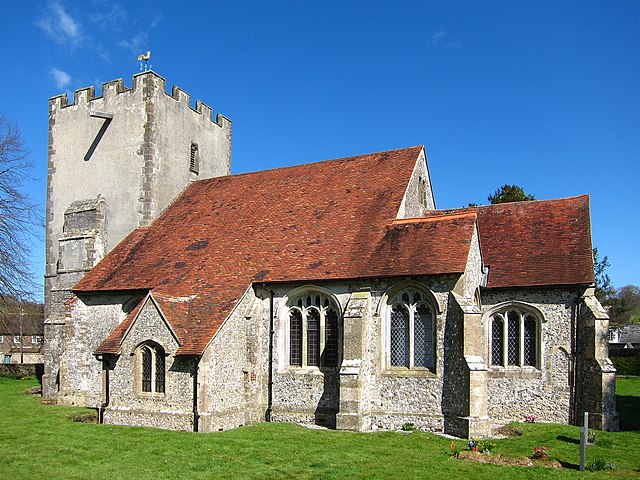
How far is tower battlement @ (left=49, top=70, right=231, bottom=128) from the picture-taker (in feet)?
88.0

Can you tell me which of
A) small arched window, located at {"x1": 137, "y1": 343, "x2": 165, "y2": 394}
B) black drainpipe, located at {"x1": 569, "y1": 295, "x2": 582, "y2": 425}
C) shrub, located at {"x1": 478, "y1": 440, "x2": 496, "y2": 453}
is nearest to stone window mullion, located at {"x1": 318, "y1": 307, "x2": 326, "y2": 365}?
small arched window, located at {"x1": 137, "y1": 343, "x2": 165, "y2": 394}

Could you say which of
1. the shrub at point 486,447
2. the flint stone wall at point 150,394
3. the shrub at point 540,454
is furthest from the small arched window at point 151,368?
the shrub at point 540,454

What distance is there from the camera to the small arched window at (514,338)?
20688 millimetres

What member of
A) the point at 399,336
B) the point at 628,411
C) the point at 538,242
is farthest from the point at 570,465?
the point at 628,411

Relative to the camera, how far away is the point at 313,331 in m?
20.0

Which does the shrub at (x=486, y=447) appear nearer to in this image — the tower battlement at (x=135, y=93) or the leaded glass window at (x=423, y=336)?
the leaded glass window at (x=423, y=336)

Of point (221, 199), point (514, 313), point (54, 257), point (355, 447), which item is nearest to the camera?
point (355, 447)

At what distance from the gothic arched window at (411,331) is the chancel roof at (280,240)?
44.5 inches

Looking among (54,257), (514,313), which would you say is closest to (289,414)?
(514,313)

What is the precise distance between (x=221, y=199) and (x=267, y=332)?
7.72m

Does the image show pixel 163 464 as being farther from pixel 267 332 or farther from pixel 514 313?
pixel 514 313

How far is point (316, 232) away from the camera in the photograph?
2150cm

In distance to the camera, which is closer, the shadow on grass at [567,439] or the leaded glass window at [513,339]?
the shadow on grass at [567,439]

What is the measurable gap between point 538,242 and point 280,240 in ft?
31.0
